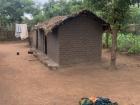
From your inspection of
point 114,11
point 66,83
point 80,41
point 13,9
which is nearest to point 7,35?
point 13,9

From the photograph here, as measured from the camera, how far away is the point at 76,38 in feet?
62.3

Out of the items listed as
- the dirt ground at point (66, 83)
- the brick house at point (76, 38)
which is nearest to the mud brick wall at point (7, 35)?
the dirt ground at point (66, 83)

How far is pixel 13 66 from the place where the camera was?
747 inches

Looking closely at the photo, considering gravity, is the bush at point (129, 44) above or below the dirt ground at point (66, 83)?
above

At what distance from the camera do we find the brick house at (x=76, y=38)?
18594mm

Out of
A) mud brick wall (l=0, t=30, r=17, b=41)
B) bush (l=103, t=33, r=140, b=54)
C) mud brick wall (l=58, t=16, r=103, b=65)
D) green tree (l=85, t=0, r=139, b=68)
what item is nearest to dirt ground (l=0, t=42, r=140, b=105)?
mud brick wall (l=58, t=16, r=103, b=65)

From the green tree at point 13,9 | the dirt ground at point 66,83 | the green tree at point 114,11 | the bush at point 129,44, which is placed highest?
the green tree at point 13,9

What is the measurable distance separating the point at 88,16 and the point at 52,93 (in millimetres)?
7937

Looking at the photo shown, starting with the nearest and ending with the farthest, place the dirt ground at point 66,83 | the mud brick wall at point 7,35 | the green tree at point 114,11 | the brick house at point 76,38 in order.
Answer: the dirt ground at point 66,83 → the green tree at point 114,11 → the brick house at point 76,38 → the mud brick wall at point 7,35

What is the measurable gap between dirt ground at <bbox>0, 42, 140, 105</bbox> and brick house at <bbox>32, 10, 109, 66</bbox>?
829 mm

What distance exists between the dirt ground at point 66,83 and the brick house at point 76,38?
829 mm

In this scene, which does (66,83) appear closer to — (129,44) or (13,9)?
(129,44)

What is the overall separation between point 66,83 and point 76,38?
5.32m

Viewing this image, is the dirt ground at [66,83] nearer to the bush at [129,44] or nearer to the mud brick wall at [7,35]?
the bush at [129,44]
